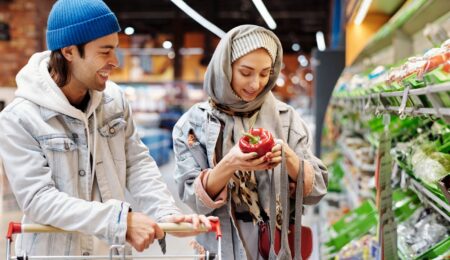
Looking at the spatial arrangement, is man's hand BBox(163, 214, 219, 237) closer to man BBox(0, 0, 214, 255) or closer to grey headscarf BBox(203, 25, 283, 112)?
man BBox(0, 0, 214, 255)

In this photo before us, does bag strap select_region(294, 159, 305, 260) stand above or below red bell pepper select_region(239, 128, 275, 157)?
below

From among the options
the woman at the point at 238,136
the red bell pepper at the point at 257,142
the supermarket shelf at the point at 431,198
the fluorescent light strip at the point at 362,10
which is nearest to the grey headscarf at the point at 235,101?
the woman at the point at 238,136

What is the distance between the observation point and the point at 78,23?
1801 millimetres

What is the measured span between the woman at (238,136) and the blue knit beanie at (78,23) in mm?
371

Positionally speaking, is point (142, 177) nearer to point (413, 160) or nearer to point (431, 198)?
point (431, 198)

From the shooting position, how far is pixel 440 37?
10.9 feet

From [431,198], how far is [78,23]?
1.42m

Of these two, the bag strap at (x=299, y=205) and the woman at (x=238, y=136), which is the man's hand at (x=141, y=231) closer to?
the woman at (x=238, y=136)

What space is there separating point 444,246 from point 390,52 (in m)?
4.32

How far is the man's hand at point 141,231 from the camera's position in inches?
64.8

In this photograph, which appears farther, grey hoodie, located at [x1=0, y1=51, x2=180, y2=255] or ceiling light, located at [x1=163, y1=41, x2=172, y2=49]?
ceiling light, located at [x1=163, y1=41, x2=172, y2=49]

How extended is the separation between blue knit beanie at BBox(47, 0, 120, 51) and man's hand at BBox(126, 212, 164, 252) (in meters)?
0.57

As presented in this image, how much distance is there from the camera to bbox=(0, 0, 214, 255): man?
167 centimetres

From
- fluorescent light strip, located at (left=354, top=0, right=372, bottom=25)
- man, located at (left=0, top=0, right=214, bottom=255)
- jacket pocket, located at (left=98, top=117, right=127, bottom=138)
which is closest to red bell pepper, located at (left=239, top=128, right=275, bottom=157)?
man, located at (left=0, top=0, right=214, bottom=255)
